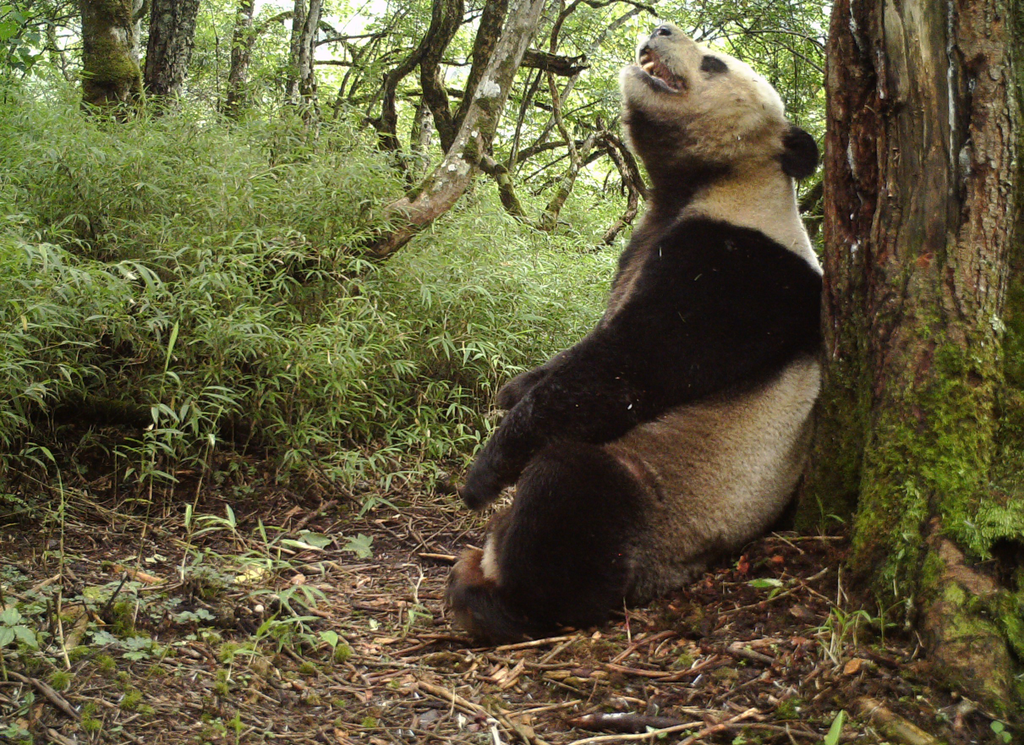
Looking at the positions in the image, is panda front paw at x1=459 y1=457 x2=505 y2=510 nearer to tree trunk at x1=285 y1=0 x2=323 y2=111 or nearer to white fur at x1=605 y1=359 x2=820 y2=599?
white fur at x1=605 y1=359 x2=820 y2=599

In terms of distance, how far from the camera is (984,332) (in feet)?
8.07

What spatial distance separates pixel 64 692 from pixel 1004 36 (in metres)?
3.26

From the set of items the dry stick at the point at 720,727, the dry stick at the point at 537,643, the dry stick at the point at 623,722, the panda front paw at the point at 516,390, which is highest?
the panda front paw at the point at 516,390

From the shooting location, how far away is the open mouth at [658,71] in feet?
12.6

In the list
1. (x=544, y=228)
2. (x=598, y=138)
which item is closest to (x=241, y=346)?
(x=544, y=228)

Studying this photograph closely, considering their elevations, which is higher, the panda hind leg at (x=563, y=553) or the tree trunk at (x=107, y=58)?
the tree trunk at (x=107, y=58)

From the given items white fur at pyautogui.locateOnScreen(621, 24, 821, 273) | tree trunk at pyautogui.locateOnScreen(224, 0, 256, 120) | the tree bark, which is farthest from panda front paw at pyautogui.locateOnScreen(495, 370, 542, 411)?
tree trunk at pyautogui.locateOnScreen(224, 0, 256, 120)

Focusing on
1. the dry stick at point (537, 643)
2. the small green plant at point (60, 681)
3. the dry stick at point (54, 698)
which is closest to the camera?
the dry stick at point (54, 698)

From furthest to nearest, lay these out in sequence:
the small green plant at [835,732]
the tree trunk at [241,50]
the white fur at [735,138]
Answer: the tree trunk at [241,50], the white fur at [735,138], the small green plant at [835,732]

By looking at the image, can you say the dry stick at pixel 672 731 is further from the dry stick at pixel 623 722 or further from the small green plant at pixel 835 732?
the small green plant at pixel 835 732

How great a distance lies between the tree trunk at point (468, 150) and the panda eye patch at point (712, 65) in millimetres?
2144

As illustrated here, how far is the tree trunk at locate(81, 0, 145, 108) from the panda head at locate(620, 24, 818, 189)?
463 centimetres

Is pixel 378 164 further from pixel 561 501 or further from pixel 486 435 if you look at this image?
pixel 561 501

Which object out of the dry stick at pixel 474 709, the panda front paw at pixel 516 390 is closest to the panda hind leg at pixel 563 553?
the dry stick at pixel 474 709
